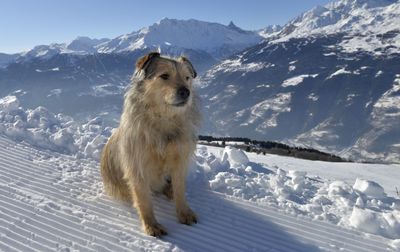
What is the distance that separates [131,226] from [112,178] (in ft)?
4.72

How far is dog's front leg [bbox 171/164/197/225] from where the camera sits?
6898 mm

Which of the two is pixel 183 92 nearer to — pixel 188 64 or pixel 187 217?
pixel 188 64

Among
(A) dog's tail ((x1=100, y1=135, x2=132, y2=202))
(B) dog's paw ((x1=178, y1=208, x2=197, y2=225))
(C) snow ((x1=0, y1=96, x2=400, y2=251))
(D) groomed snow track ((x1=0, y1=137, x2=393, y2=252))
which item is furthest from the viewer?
(A) dog's tail ((x1=100, y1=135, x2=132, y2=202))

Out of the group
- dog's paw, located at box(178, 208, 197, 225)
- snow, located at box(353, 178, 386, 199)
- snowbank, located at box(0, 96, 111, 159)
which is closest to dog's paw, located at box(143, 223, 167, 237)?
dog's paw, located at box(178, 208, 197, 225)

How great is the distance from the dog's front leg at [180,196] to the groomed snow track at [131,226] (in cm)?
15

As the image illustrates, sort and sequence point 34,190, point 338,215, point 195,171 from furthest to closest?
point 195,171
point 34,190
point 338,215

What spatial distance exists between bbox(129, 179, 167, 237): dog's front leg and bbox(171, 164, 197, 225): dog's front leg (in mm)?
449

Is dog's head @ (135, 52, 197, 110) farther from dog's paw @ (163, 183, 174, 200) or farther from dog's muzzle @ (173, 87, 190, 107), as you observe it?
dog's paw @ (163, 183, 174, 200)

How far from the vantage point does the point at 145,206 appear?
6.65m

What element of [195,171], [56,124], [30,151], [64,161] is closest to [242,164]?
[195,171]

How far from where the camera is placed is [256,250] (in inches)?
240

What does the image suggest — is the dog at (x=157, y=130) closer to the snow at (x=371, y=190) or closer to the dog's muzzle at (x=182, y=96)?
the dog's muzzle at (x=182, y=96)

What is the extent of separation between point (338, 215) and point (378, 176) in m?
6.26

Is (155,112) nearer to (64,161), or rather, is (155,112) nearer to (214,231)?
(214,231)
